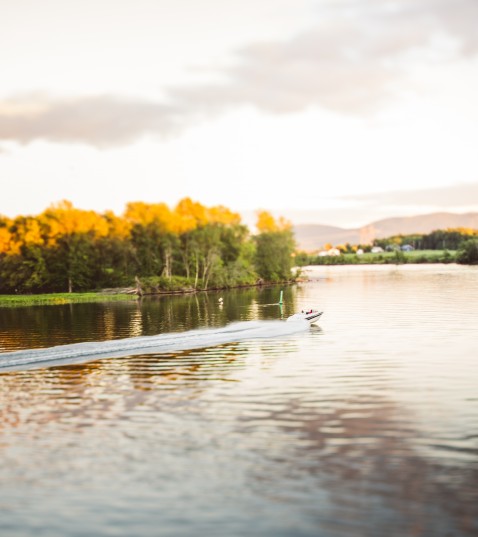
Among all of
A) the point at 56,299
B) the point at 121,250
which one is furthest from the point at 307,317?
the point at 121,250

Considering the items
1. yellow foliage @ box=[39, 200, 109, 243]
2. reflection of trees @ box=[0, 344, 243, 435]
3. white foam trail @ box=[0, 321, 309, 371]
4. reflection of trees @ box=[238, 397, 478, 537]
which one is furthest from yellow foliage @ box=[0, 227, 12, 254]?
reflection of trees @ box=[238, 397, 478, 537]

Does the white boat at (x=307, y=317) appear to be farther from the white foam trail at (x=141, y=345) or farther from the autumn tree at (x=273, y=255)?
the autumn tree at (x=273, y=255)

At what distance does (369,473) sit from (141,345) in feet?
79.7

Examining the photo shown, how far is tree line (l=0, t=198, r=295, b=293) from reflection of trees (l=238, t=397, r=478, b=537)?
90019 millimetres

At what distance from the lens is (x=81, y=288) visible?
114 metres

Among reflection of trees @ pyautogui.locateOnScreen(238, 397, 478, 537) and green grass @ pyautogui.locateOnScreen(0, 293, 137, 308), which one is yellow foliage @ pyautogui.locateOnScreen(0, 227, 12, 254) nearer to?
green grass @ pyautogui.locateOnScreen(0, 293, 137, 308)

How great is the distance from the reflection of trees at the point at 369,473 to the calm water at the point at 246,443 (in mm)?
55

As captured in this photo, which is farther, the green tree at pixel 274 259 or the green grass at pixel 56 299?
the green tree at pixel 274 259

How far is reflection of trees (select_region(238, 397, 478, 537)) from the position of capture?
1320 cm

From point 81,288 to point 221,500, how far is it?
103 metres

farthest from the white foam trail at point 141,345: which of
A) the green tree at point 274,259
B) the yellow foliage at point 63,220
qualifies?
the green tree at point 274,259

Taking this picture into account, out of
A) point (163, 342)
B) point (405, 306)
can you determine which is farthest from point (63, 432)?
point (405, 306)

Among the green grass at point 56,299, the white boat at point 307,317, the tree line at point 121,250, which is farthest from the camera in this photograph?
the tree line at point 121,250

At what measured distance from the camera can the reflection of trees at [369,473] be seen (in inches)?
520
